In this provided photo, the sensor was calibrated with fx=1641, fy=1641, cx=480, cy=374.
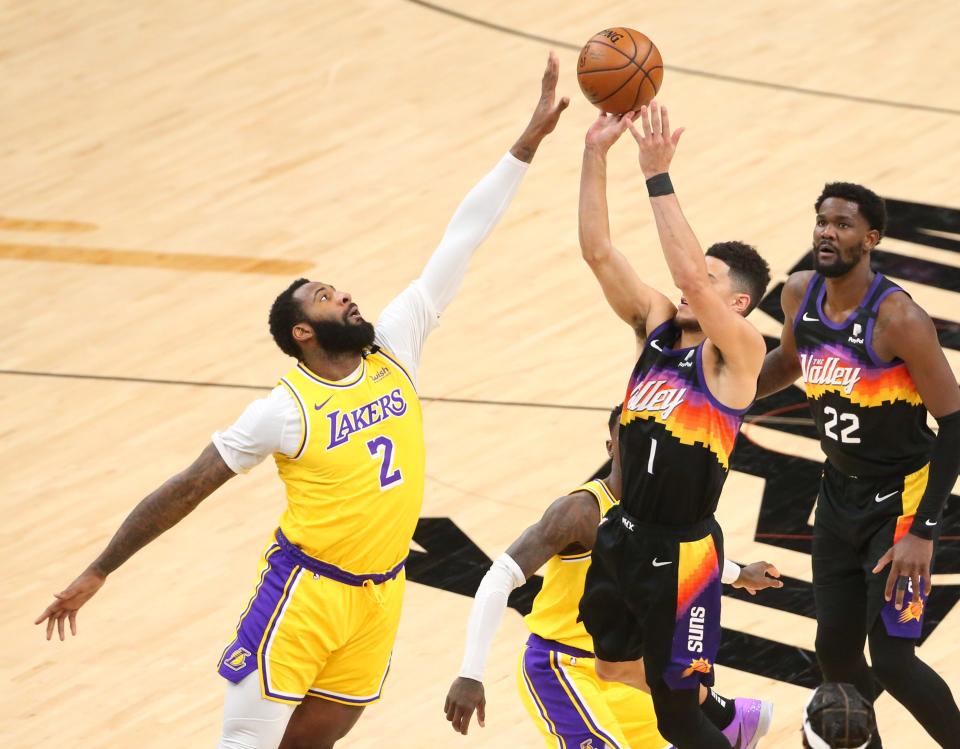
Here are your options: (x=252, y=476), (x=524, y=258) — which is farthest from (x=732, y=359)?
(x=524, y=258)

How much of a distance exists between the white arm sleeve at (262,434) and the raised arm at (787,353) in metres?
1.78

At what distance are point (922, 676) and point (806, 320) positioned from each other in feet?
4.32

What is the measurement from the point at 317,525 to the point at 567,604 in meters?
0.93

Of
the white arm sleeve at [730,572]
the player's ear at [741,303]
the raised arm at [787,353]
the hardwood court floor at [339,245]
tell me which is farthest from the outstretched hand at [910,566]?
the hardwood court floor at [339,245]

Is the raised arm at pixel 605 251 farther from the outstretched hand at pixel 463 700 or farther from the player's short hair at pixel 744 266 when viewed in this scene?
the outstretched hand at pixel 463 700

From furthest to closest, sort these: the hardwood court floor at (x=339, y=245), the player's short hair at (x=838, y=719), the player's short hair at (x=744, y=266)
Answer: the hardwood court floor at (x=339, y=245) → the player's short hair at (x=744, y=266) → the player's short hair at (x=838, y=719)

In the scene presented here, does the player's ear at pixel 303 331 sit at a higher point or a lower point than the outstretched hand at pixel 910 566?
higher

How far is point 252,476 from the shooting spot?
30.0ft

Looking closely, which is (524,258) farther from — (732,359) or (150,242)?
(732,359)

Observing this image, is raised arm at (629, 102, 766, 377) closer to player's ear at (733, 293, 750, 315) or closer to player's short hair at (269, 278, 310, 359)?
player's ear at (733, 293, 750, 315)

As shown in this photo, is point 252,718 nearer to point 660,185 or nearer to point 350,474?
point 350,474

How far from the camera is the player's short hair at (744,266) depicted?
5504 millimetres

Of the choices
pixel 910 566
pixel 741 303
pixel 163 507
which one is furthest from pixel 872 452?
pixel 163 507

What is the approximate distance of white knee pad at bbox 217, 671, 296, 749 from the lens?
561 centimetres
